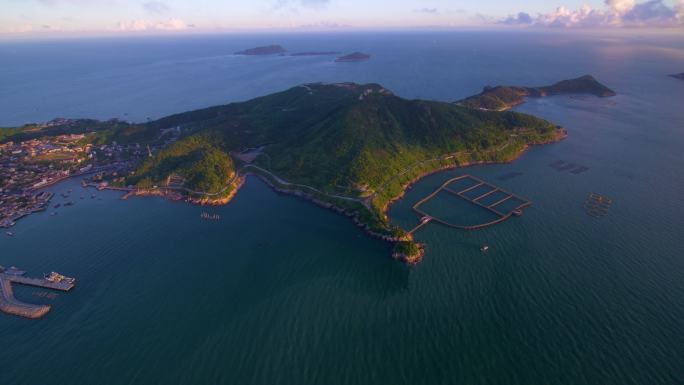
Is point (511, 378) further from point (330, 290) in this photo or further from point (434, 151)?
point (434, 151)

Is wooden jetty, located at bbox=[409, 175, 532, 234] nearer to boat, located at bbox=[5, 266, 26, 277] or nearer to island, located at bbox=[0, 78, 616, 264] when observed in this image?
island, located at bbox=[0, 78, 616, 264]

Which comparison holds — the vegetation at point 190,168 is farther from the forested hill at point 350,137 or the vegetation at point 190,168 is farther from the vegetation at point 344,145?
the forested hill at point 350,137

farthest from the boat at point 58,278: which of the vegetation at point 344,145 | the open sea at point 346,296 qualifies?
the vegetation at point 344,145

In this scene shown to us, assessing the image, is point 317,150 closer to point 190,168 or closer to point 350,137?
point 350,137

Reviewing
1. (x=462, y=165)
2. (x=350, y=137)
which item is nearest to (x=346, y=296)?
(x=350, y=137)

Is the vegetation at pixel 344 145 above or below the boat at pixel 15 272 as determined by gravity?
above

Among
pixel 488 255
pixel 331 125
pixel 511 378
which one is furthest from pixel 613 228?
pixel 331 125
